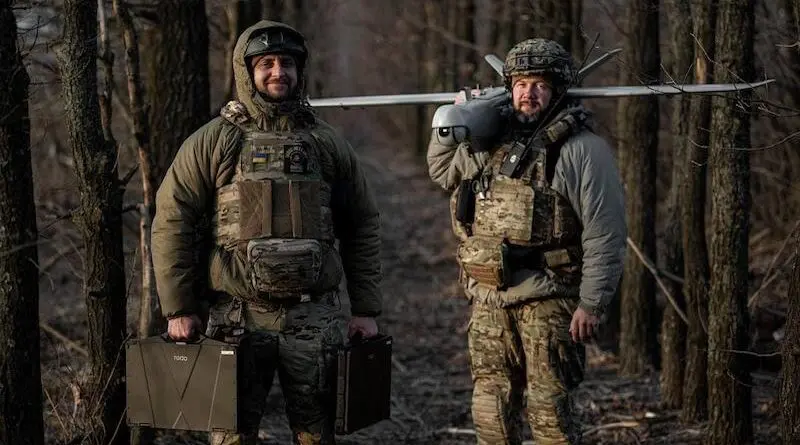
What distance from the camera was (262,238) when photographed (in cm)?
541

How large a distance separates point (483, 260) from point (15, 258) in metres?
2.34

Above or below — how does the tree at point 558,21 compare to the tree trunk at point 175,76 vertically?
above

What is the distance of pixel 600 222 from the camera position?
5816mm

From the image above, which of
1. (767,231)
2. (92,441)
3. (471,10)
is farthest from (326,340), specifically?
(471,10)

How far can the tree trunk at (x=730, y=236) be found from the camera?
622 centimetres

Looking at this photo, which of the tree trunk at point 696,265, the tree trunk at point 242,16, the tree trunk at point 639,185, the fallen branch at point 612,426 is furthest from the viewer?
the tree trunk at point 242,16

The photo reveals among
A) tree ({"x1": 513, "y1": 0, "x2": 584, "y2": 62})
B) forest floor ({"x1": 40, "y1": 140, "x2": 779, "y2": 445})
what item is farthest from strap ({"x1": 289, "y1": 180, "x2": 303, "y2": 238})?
tree ({"x1": 513, "y1": 0, "x2": 584, "y2": 62})

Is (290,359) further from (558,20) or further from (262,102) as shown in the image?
(558,20)

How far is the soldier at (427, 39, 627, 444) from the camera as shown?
585 centimetres

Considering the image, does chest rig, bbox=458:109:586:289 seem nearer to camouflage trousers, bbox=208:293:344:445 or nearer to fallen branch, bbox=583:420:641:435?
camouflage trousers, bbox=208:293:344:445

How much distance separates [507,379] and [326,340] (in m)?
1.12

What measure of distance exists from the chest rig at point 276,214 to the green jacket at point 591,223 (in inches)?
45.5

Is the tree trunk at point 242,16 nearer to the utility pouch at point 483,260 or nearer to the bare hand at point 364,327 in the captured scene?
the utility pouch at point 483,260

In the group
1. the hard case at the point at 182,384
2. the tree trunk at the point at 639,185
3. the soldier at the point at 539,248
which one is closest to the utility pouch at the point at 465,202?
the soldier at the point at 539,248
